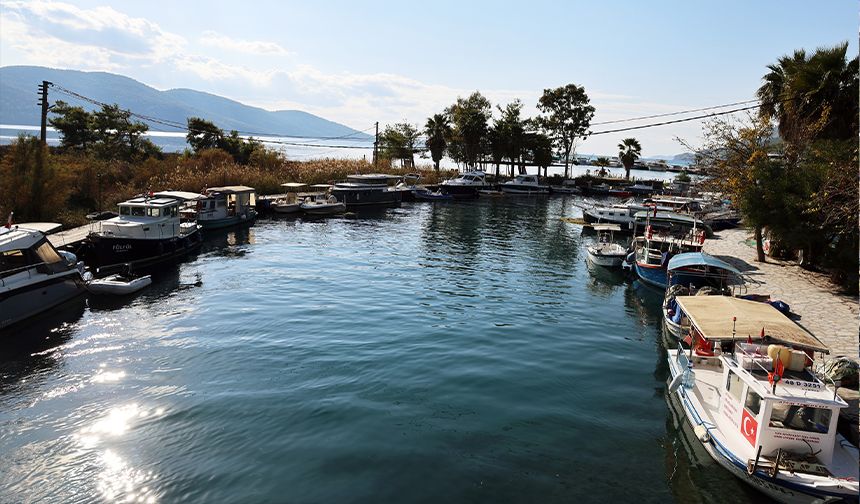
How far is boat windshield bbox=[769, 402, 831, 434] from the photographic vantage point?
39.3ft

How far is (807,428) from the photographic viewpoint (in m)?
12.1

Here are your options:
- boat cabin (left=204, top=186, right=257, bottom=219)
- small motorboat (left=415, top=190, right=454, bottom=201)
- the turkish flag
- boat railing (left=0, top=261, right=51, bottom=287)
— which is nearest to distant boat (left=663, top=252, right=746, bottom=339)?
the turkish flag

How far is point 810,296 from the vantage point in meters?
26.1

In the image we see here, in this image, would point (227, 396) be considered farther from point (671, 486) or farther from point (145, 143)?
point (145, 143)

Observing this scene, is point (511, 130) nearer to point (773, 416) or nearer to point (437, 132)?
point (437, 132)

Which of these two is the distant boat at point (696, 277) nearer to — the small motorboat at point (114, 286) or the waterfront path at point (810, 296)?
the waterfront path at point (810, 296)

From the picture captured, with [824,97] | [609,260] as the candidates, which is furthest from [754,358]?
[824,97]

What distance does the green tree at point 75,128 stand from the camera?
66000 millimetres

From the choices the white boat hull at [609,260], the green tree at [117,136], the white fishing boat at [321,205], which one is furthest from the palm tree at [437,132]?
the white boat hull at [609,260]

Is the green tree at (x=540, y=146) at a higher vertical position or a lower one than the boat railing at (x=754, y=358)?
higher

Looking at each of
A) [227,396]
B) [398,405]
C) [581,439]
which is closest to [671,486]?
[581,439]

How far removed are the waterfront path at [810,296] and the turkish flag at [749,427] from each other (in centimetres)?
813

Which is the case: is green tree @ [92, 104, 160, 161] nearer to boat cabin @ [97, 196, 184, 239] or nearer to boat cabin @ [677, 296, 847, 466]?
boat cabin @ [97, 196, 184, 239]

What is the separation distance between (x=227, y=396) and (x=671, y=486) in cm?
1352
